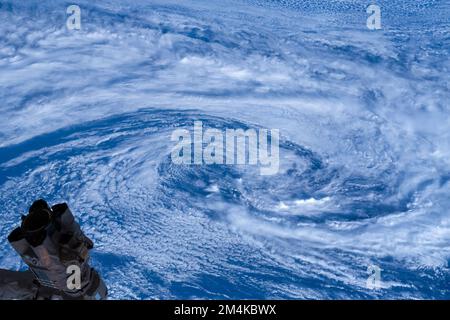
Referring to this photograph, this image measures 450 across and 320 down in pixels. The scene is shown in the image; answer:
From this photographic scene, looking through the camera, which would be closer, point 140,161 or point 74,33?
point 140,161

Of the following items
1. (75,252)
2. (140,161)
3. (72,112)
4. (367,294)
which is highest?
(75,252)

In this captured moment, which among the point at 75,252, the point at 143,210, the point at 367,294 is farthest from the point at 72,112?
the point at 75,252

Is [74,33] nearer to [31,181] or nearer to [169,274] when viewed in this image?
[31,181]

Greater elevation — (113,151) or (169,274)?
(113,151)

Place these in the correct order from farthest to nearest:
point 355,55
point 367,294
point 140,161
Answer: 1. point 355,55
2. point 140,161
3. point 367,294

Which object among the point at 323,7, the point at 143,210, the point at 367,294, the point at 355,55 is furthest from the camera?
the point at 323,7

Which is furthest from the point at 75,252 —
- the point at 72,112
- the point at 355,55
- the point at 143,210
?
the point at 355,55
